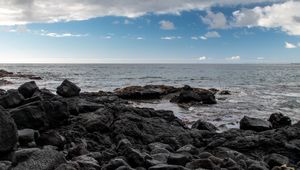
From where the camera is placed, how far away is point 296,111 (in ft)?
96.1

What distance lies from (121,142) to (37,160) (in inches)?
181

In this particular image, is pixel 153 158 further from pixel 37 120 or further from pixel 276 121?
pixel 276 121

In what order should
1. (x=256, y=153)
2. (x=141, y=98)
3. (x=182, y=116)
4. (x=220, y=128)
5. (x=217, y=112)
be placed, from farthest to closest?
(x=141, y=98), (x=217, y=112), (x=182, y=116), (x=220, y=128), (x=256, y=153)

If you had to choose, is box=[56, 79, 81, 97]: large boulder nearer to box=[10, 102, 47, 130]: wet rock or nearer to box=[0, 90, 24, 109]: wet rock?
box=[0, 90, 24, 109]: wet rock

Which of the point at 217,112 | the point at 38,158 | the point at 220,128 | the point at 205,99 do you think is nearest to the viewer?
the point at 38,158

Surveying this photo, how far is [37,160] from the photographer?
8.57 meters

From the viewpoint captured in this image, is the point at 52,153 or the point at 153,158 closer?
the point at 52,153

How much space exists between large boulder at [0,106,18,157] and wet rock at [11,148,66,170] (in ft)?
2.39

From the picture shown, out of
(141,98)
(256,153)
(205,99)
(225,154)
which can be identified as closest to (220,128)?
(256,153)

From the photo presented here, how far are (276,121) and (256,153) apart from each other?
25.9 ft

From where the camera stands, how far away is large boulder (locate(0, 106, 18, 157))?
9.39 meters

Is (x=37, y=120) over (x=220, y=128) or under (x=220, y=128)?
over

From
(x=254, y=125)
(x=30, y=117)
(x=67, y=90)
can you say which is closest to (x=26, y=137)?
(x=30, y=117)

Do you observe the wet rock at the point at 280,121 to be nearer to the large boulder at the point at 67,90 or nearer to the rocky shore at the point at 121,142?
the rocky shore at the point at 121,142
